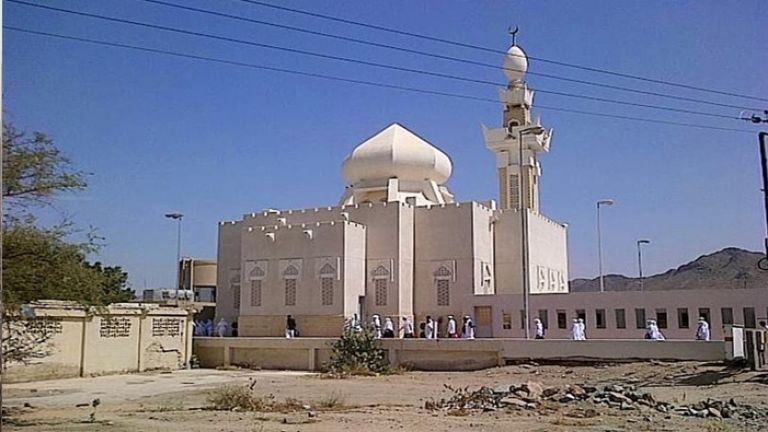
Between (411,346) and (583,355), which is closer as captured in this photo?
(583,355)

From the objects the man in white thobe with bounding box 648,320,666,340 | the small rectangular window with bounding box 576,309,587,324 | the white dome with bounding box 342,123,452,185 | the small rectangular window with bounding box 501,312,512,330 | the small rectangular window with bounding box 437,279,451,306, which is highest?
the white dome with bounding box 342,123,452,185

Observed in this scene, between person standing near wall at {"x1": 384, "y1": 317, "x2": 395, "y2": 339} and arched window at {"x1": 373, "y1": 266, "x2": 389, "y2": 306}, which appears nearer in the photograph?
person standing near wall at {"x1": 384, "y1": 317, "x2": 395, "y2": 339}

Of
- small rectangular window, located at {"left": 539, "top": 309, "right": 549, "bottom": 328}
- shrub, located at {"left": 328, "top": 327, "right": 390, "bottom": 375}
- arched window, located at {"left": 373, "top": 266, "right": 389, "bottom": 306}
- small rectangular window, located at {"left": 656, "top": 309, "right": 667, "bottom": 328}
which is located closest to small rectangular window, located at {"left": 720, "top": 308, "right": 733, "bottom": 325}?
small rectangular window, located at {"left": 656, "top": 309, "right": 667, "bottom": 328}

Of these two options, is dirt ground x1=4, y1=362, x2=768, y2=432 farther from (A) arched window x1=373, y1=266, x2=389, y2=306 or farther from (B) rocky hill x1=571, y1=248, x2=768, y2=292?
(B) rocky hill x1=571, y1=248, x2=768, y2=292

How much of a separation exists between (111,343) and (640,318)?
19.2m

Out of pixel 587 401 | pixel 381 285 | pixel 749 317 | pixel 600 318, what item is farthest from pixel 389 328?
pixel 587 401

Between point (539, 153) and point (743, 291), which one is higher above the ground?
point (539, 153)

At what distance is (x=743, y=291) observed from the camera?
27.1m

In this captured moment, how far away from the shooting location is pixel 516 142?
40.7 m

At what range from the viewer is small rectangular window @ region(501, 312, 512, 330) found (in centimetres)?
3173

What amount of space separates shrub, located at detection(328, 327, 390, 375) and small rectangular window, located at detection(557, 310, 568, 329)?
279 inches

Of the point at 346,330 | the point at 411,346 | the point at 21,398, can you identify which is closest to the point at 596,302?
the point at 411,346

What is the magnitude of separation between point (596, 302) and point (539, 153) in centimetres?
1405

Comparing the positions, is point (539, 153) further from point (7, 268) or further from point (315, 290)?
point (7, 268)
